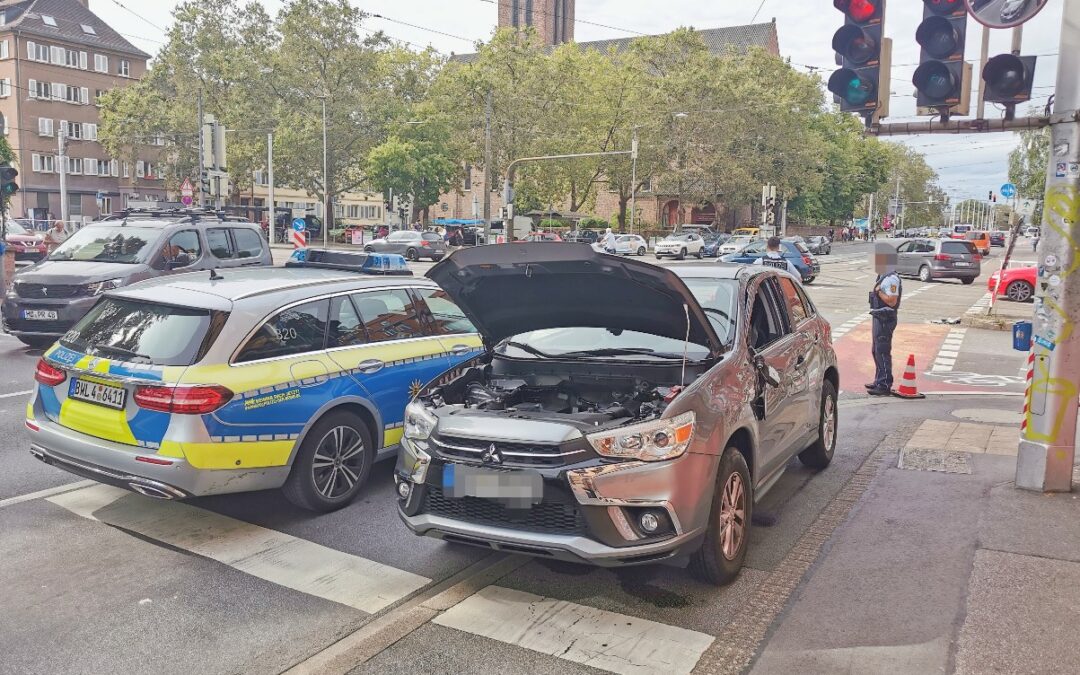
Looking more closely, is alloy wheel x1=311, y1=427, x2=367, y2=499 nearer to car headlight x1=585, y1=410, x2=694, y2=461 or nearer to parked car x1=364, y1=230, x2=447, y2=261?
car headlight x1=585, y1=410, x2=694, y2=461

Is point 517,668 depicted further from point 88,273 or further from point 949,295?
point 949,295

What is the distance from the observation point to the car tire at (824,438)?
6850 mm

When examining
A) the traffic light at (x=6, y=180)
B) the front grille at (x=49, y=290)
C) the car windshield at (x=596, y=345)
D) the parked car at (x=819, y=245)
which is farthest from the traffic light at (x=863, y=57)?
the parked car at (x=819, y=245)

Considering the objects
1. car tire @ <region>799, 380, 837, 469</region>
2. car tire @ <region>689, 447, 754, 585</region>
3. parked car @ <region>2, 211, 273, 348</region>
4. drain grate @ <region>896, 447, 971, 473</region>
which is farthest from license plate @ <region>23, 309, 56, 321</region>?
drain grate @ <region>896, 447, 971, 473</region>

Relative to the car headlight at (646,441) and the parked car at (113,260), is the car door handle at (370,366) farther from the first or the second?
the parked car at (113,260)

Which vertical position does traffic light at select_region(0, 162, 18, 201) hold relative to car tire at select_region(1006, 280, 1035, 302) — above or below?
above

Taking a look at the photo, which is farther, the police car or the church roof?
the church roof

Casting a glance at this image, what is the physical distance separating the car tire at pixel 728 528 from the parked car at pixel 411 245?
3809cm

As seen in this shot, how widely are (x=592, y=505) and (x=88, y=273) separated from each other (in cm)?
1004

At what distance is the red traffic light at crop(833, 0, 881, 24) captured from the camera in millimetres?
6703

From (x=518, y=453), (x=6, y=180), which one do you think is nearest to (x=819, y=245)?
(x=6, y=180)

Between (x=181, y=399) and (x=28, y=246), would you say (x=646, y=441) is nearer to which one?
(x=181, y=399)

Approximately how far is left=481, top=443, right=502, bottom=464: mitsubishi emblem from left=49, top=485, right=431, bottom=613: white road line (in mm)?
911

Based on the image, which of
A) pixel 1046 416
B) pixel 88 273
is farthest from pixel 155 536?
pixel 88 273
